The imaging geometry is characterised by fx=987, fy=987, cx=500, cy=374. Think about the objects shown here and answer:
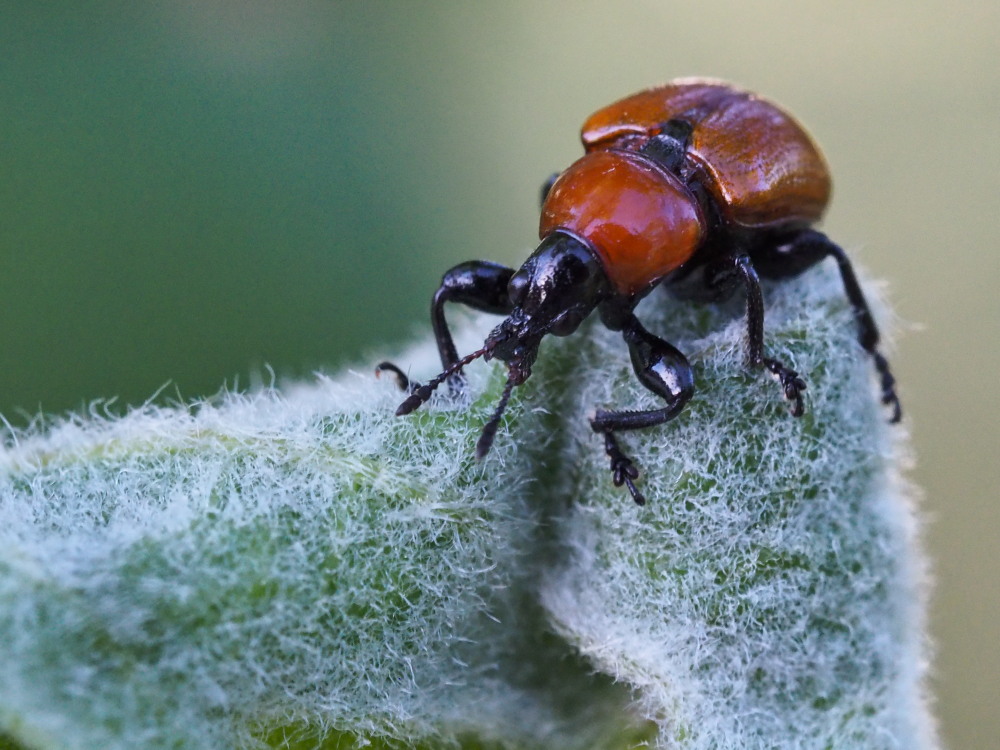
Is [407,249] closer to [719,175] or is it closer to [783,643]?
[719,175]

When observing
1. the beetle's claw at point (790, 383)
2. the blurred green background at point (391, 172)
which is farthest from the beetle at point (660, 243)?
the blurred green background at point (391, 172)

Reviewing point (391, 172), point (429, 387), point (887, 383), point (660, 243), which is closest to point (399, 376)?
point (429, 387)

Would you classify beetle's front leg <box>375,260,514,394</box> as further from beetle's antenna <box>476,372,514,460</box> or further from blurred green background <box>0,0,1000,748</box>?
blurred green background <box>0,0,1000,748</box>

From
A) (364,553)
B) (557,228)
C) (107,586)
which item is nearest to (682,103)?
(557,228)

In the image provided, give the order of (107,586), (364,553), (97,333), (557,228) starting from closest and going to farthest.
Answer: (107,586)
(364,553)
(557,228)
(97,333)

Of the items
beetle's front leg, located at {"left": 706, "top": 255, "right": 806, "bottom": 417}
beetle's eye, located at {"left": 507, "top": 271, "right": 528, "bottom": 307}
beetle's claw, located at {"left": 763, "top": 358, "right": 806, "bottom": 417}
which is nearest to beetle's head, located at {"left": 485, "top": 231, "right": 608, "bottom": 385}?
beetle's eye, located at {"left": 507, "top": 271, "right": 528, "bottom": 307}
